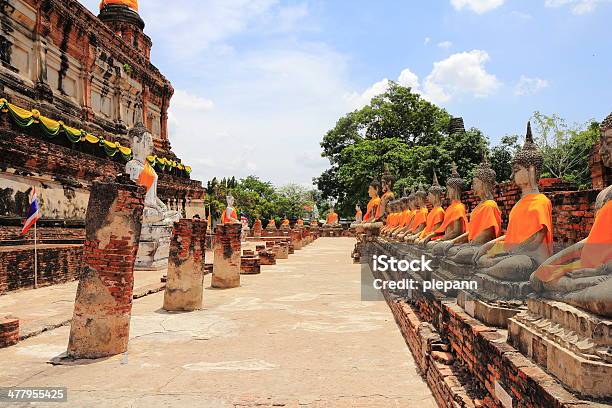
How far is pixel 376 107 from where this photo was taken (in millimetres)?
38844

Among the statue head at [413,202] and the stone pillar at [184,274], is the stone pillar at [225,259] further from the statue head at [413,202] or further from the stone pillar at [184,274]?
the statue head at [413,202]

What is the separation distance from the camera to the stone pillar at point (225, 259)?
1022 centimetres

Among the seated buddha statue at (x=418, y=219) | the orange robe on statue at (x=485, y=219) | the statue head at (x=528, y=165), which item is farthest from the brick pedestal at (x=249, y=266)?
the statue head at (x=528, y=165)

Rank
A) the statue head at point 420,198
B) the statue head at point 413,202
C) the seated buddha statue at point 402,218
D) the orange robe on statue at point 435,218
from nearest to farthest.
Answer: the orange robe on statue at point 435,218, the statue head at point 420,198, the statue head at point 413,202, the seated buddha statue at point 402,218

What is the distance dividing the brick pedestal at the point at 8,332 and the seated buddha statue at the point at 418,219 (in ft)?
21.4

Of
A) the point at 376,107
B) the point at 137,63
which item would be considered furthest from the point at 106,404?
the point at 376,107

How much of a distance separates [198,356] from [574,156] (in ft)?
101

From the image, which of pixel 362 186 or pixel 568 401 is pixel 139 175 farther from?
pixel 362 186

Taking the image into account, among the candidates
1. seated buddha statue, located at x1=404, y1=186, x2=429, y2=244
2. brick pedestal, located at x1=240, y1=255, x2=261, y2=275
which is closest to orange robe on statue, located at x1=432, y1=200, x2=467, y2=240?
seated buddha statue, located at x1=404, y1=186, x2=429, y2=244

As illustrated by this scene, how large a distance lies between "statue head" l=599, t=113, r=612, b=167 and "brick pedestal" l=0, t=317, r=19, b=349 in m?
6.16

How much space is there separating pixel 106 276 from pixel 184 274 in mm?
2451

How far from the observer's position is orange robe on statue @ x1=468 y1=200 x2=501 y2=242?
16.3ft

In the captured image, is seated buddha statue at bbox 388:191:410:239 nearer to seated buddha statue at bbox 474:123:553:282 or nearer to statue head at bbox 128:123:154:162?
seated buddha statue at bbox 474:123:553:282

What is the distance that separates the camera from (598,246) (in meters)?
2.78
